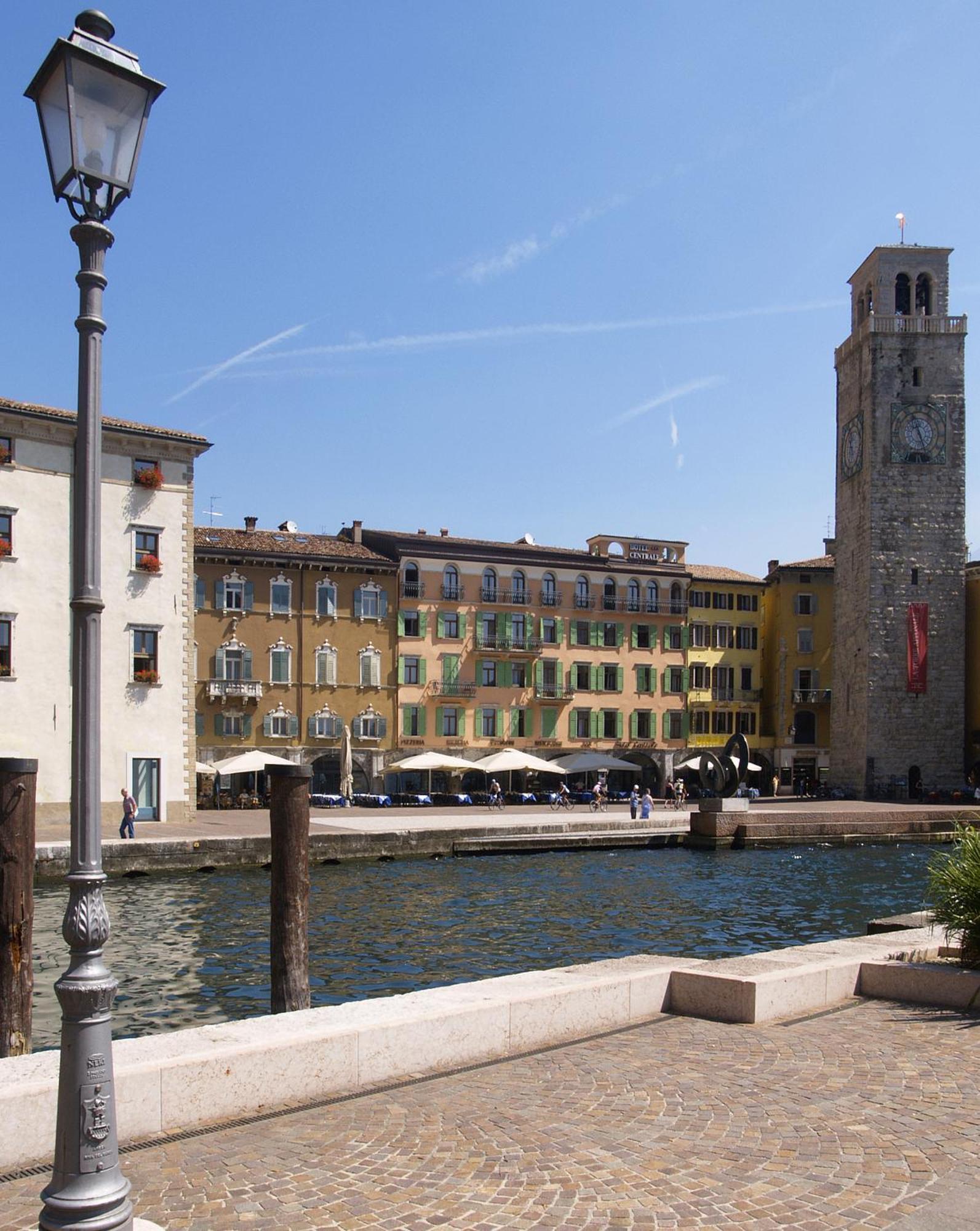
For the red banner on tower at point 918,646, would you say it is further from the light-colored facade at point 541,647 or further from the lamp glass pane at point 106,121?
the lamp glass pane at point 106,121

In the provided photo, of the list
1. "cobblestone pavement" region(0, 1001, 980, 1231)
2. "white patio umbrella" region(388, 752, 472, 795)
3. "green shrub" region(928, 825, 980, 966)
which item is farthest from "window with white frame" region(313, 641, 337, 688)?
"cobblestone pavement" region(0, 1001, 980, 1231)

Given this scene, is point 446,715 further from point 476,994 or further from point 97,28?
point 97,28

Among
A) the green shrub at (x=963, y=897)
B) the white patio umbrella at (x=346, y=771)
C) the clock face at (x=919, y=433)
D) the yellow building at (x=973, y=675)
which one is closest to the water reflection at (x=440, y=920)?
the green shrub at (x=963, y=897)

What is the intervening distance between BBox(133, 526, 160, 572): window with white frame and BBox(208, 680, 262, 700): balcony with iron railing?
14.7 meters

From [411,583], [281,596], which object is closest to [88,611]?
[281,596]

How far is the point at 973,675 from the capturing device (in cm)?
6003

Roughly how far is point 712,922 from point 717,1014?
1315 centimetres

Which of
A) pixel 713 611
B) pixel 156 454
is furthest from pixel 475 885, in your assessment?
pixel 713 611

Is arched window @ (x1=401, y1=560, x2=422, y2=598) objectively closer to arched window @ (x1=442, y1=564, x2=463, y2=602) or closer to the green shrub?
arched window @ (x1=442, y1=564, x2=463, y2=602)

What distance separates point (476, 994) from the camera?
8.73 m

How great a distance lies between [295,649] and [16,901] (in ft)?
135

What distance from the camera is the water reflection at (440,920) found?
50.6 feet

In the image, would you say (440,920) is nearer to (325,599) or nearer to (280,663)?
(280,663)

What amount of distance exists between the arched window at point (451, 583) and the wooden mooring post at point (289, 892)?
44798mm
